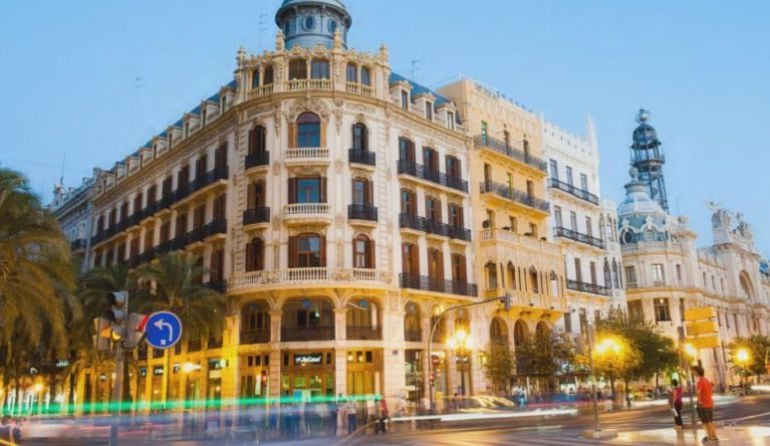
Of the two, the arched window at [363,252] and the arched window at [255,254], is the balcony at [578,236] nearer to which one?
the arched window at [363,252]

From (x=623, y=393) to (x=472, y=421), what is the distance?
77.4ft

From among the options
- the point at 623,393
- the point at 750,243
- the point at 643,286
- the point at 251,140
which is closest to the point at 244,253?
the point at 251,140

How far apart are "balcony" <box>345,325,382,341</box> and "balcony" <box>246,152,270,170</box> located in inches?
401

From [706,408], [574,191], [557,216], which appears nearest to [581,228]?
[574,191]

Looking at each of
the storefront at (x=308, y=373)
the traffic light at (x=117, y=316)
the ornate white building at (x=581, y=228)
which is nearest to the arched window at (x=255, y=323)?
the storefront at (x=308, y=373)

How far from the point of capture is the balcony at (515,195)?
47000 mm

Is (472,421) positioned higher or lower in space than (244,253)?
lower

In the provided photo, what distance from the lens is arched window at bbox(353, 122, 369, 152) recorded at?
1582 inches

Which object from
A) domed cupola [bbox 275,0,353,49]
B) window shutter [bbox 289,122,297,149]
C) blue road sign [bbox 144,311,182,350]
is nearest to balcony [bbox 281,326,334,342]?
window shutter [bbox 289,122,297,149]

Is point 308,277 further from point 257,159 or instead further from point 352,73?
point 352,73

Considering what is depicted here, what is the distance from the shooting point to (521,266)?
46.0 m

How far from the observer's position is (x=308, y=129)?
130 feet

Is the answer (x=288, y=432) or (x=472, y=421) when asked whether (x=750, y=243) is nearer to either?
(x=472, y=421)

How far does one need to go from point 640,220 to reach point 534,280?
32842 millimetres
